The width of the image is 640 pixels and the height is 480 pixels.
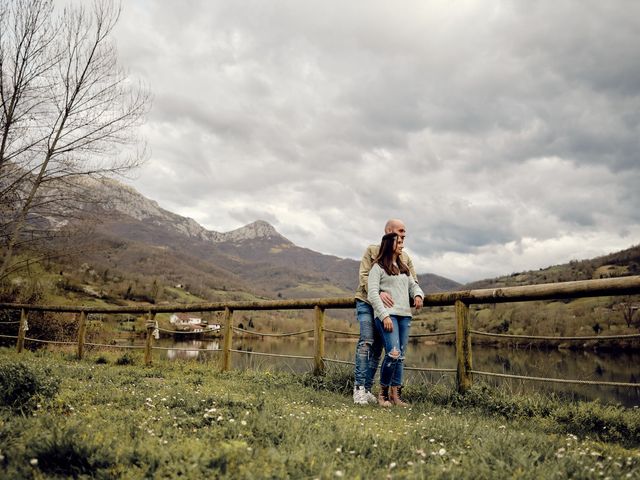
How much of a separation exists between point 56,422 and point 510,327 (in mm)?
46275

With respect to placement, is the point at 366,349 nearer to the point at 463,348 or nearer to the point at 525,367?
the point at 463,348

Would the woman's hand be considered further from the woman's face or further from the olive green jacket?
the woman's face

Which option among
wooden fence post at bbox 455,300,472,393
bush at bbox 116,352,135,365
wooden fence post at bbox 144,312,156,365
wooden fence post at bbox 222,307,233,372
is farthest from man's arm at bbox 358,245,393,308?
bush at bbox 116,352,135,365

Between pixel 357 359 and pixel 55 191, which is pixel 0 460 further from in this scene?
pixel 55 191

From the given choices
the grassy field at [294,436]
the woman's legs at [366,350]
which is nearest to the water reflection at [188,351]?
the grassy field at [294,436]

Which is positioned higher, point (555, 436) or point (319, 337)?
point (319, 337)

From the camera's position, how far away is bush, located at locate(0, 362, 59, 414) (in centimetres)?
360

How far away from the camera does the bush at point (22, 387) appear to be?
142 inches

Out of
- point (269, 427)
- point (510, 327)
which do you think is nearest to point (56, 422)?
point (269, 427)

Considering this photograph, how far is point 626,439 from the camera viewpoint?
3.51m

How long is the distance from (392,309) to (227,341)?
13.4ft

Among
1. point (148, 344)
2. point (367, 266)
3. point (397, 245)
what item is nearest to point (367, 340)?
point (367, 266)

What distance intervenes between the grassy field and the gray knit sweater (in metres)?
1.05

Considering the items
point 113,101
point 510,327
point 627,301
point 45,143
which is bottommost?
point 510,327
